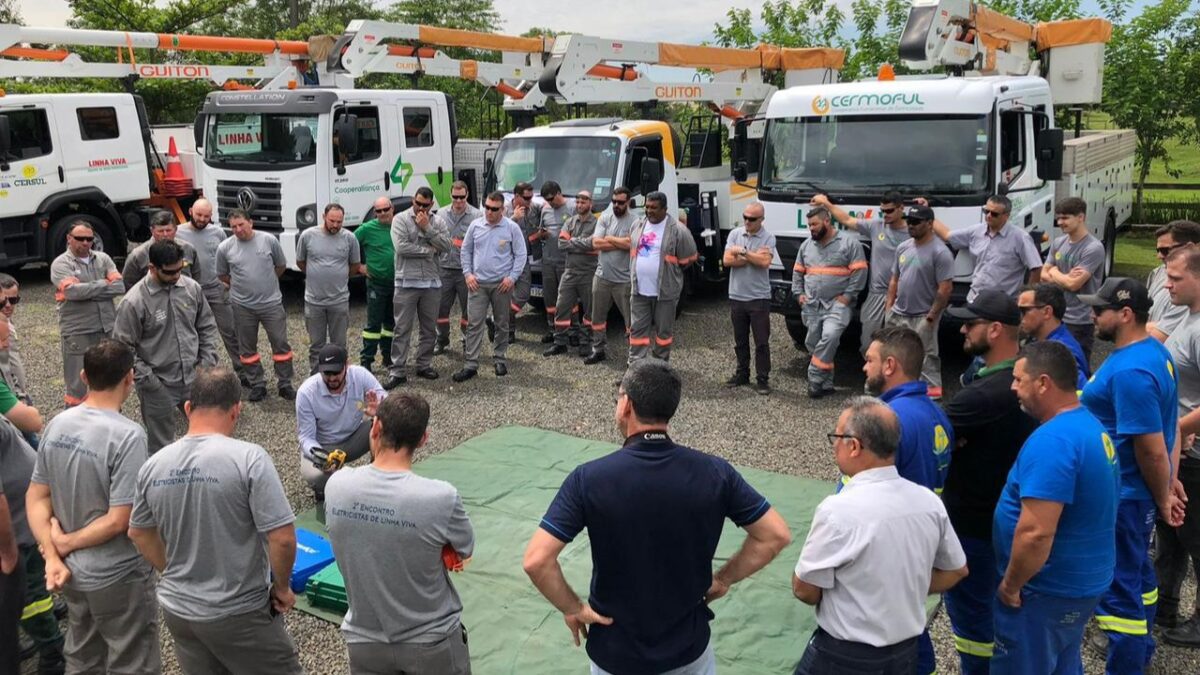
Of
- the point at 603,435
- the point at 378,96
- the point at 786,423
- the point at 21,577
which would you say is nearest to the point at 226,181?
the point at 378,96

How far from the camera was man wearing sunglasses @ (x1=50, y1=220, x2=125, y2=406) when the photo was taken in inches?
280

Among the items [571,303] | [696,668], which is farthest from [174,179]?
[696,668]

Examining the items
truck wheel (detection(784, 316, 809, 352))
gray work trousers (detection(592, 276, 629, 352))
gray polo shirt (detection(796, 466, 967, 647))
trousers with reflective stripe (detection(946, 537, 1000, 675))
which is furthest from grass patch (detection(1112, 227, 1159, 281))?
gray polo shirt (detection(796, 466, 967, 647))

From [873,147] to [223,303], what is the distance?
5990 millimetres

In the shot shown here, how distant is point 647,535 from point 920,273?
5.33 m

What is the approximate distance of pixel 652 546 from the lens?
2.76 meters

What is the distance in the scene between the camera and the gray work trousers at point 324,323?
27.8ft

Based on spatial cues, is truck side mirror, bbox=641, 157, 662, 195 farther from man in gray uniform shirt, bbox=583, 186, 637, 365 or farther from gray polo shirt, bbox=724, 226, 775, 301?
gray polo shirt, bbox=724, 226, 775, 301

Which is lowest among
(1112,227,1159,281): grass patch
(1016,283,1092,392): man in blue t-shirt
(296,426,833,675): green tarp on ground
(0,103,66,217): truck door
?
(1112,227,1159,281): grass patch

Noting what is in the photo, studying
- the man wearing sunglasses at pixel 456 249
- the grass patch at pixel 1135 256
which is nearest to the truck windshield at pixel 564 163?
the man wearing sunglasses at pixel 456 249

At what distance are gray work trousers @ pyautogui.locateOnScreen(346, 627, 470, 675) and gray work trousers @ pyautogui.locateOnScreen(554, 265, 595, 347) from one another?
Result: 668cm

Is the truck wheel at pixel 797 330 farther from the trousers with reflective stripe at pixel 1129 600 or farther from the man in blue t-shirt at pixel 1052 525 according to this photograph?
the man in blue t-shirt at pixel 1052 525

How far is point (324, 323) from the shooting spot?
8.56 meters

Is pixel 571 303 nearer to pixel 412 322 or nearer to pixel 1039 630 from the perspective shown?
pixel 412 322
